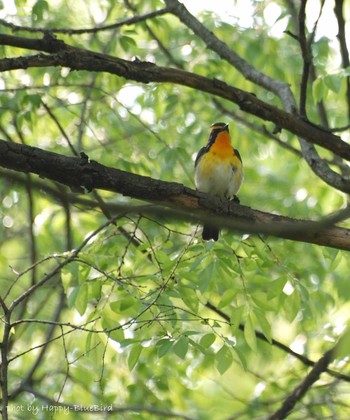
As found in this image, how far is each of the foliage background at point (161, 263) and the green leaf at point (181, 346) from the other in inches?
5.3

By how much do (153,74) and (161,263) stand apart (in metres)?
1.32

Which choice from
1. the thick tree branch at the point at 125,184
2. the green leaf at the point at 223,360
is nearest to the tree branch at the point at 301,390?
the thick tree branch at the point at 125,184

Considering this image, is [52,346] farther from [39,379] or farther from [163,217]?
[163,217]

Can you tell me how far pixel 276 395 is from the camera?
617 centimetres

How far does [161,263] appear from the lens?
4.39 meters

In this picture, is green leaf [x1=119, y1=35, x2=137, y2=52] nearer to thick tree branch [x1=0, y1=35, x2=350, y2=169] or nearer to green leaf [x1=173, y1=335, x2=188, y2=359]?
thick tree branch [x1=0, y1=35, x2=350, y2=169]

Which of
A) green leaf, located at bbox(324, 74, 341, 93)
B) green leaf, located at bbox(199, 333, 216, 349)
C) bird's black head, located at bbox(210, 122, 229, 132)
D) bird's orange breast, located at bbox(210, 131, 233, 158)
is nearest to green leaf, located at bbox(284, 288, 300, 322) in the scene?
green leaf, located at bbox(199, 333, 216, 349)

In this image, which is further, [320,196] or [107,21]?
[107,21]

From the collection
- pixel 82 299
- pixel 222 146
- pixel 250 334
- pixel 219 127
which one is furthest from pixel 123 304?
pixel 219 127

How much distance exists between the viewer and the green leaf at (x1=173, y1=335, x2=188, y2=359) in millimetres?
3797

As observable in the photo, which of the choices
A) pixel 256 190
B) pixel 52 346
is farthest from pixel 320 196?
pixel 52 346

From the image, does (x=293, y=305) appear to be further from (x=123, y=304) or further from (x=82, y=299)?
(x=82, y=299)

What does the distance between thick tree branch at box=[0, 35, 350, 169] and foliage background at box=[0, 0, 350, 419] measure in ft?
0.90

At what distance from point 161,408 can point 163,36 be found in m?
3.79
